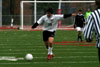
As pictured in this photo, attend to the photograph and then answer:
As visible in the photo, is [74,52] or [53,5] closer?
[74,52]

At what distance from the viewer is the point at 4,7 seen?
44219mm

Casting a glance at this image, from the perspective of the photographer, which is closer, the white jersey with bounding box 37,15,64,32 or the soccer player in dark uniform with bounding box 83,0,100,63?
the soccer player in dark uniform with bounding box 83,0,100,63

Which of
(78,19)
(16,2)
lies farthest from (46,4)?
(78,19)

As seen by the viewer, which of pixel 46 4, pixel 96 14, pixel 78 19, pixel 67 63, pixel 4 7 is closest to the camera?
pixel 96 14

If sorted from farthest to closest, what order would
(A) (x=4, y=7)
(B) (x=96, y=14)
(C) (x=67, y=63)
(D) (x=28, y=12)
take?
(A) (x=4, y=7) < (D) (x=28, y=12) < (C) (x=67, y=63) < (B) (x=96, y=14)

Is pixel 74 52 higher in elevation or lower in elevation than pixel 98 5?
lower

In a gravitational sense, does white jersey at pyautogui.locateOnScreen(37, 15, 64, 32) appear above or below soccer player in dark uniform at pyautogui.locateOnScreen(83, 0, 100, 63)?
below

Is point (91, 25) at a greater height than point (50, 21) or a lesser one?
greater

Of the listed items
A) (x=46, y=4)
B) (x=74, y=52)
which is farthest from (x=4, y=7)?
(x=74, y=52)

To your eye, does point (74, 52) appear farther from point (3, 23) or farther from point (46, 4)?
point (3, 23)

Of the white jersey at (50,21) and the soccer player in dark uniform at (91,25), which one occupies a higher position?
the soccer player in dark uniform at (91,25)

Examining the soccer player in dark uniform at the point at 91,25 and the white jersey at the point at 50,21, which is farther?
the white jersey at the point at 50,21

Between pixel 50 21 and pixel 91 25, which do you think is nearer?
pixel 91 25

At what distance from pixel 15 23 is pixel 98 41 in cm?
3390
